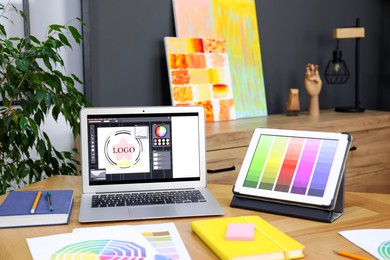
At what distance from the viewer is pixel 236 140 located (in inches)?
100

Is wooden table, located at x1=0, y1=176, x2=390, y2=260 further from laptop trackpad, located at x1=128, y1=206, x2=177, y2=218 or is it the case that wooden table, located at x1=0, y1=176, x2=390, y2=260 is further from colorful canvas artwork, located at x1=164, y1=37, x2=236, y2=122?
colorful canvas artwork, located at x1=164, y1=37, x2=236, y2=122

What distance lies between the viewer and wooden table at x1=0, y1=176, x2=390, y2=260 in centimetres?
111

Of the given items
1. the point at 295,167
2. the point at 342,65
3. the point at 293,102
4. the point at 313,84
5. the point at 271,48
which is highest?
the point at 271,48

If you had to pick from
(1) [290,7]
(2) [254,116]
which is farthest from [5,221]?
(1) [290,7]

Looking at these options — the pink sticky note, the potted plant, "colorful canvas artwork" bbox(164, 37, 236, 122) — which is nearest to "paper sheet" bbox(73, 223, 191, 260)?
the pink sticky note

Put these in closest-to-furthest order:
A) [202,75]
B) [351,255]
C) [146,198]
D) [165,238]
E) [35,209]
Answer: [351,255] → [165,238] → [35,209] → [146,198] → [202,75]

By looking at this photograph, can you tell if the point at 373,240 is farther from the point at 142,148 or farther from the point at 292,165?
the point at 142,148

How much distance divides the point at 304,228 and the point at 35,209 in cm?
68

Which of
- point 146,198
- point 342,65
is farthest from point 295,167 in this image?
point 342,65

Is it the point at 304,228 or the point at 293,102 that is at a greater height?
the point at 293,102

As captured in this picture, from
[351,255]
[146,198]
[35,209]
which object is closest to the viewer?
[351,255]

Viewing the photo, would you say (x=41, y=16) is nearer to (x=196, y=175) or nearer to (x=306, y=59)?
(x=196, y=175)

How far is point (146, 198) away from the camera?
1.46 metres

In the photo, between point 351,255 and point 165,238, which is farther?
point 165,238
